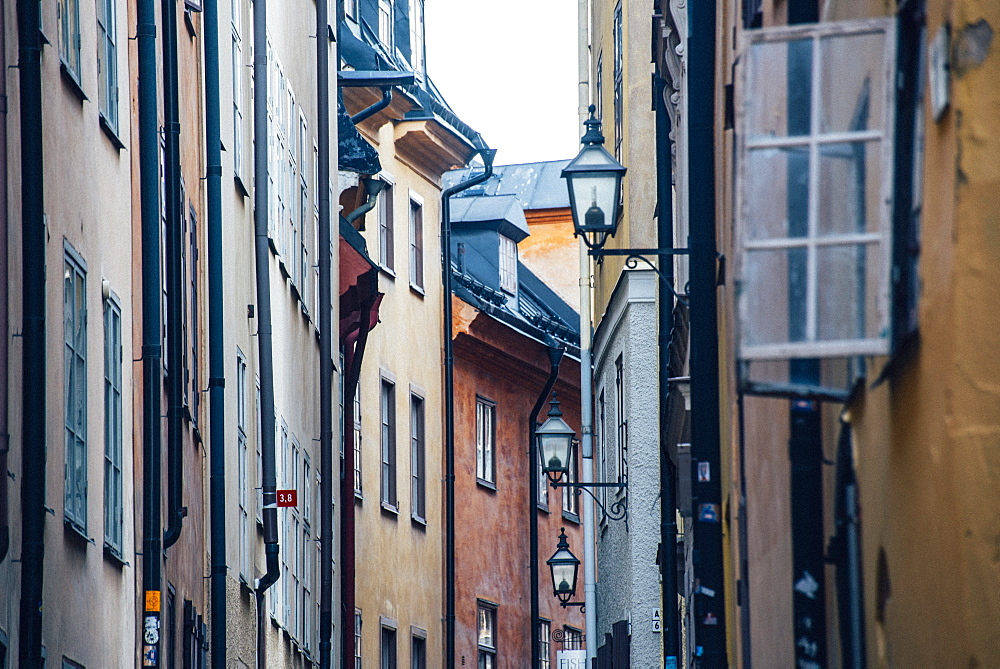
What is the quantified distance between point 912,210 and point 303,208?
1565cm

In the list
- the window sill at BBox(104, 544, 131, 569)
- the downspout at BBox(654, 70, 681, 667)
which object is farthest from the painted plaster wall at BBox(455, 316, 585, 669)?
the window sill at BBox(104, 544, 131, 569)

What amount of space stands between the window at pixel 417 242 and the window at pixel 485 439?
2.98 m

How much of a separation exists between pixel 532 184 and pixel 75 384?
91.2 ft

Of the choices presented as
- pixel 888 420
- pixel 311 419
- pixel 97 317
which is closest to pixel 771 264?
pixel 888 420

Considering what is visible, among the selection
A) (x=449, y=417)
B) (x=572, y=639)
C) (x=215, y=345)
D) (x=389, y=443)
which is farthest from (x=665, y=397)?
(x=572, y=639)

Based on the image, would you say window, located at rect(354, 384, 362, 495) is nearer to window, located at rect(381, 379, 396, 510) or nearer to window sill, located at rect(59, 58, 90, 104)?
window, located at rect(381, 379, 396, 510)

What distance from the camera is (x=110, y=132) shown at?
11250 millimetres

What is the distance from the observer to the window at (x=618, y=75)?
70.8 feet

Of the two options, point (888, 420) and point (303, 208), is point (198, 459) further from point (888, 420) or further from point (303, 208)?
point (888, 420)

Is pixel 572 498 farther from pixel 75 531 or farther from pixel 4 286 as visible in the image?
pixel 4 286

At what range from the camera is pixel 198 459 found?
13.6m

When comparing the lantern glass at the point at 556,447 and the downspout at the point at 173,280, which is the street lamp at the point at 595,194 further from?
the lantern glass at the point at 556,447

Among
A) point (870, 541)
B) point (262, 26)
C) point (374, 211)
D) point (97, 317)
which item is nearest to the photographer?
point (870, 541)

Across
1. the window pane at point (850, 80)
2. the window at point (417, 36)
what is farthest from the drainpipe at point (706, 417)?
the window at point (417, 36)
